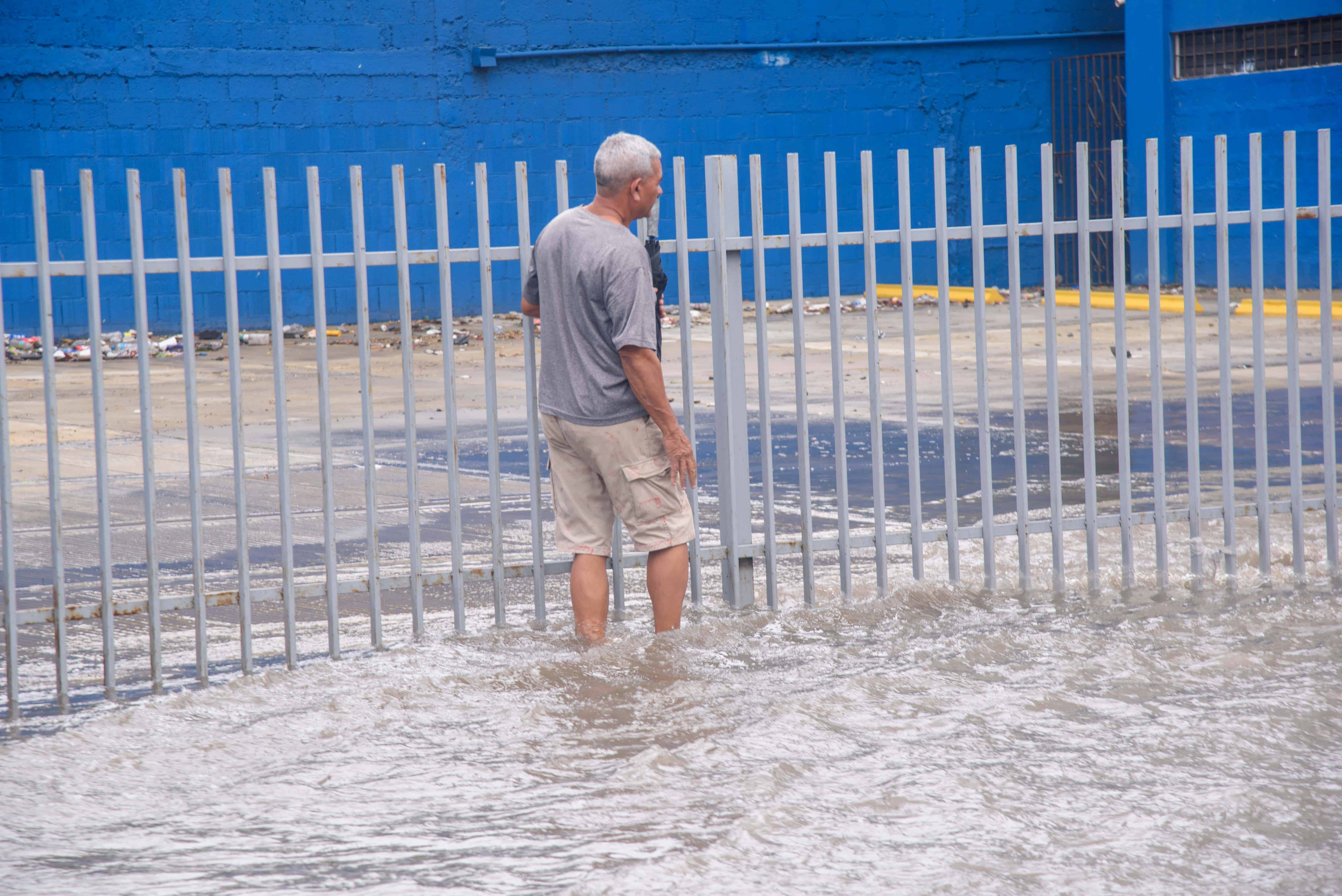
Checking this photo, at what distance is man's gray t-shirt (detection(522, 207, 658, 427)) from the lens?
16.0 ft

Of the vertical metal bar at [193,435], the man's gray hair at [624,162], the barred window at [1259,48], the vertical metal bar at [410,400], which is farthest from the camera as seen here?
the barred window at [1259,48]

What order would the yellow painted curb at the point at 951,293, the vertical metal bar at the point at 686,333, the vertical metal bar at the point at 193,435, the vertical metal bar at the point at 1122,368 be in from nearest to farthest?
the vertical metal bar at the point at 193,435
the vertical metal bar at the point at 686,333
the vertical metal bar at the point at 1122,368
the yellow painted curb at the point at 951,293

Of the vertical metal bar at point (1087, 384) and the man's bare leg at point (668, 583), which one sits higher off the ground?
the vertical metal bar at point (1087, 384)

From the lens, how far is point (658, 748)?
4.23m

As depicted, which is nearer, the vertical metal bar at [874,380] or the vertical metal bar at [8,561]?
the vertical metal bar at [8,561]

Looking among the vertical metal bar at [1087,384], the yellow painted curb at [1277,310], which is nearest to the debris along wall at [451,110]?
the yellow painted curb at [1277,310]

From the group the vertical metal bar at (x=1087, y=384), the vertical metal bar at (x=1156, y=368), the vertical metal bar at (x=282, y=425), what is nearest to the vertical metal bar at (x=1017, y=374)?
the vertical metal bar at (x=1087, y=384)

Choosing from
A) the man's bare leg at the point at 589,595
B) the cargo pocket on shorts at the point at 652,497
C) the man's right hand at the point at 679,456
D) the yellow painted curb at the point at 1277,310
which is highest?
the yellow painted curb at the point at 1277,310

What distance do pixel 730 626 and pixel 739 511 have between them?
44 cm

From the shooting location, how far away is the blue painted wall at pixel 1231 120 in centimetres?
1852

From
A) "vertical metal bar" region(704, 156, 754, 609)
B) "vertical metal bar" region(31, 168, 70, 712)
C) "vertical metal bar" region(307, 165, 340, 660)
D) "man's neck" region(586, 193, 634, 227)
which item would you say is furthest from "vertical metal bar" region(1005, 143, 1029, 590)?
"vertical metal bar" region(31, 168, 70, 712)

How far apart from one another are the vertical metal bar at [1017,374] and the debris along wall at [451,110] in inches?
515

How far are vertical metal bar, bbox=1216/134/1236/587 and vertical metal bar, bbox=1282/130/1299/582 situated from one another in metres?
0.23

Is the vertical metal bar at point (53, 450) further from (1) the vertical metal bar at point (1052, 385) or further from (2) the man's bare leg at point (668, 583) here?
(1) the vertical metal bar at point (1052, 385)
